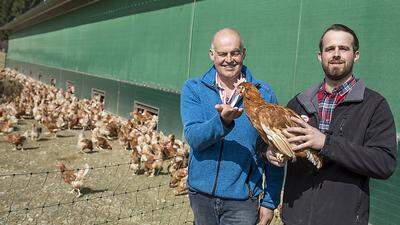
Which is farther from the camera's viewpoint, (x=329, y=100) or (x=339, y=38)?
(x=329, y=100)

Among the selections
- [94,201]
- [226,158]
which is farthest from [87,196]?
[226,158]

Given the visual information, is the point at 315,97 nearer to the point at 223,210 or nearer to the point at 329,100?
the point at 329,100

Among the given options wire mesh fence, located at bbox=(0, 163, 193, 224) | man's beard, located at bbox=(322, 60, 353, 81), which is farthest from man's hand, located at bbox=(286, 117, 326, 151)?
wire mesh fence, located at bbox=(0, 163, 193, 224)

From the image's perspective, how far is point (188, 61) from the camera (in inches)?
404

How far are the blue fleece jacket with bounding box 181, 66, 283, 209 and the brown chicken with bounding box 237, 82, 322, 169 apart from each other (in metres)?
0.17

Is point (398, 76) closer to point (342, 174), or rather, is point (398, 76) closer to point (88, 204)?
point (342, 174)

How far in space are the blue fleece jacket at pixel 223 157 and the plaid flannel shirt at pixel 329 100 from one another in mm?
526

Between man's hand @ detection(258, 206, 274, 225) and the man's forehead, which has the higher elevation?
the man's forehead

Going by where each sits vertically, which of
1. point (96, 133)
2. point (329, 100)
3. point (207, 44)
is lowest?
point (96, 133)

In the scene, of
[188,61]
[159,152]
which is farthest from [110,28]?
[159,152]

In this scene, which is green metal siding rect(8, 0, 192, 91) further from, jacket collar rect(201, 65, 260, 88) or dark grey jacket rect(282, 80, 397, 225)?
dark grey jacket rect(282, 80, 397, 225)

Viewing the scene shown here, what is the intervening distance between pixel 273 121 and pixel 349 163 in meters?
0.50

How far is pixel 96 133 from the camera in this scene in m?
10.4

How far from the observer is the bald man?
2812mm
